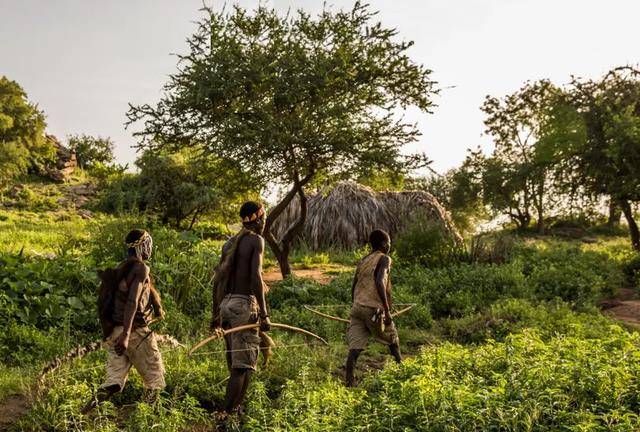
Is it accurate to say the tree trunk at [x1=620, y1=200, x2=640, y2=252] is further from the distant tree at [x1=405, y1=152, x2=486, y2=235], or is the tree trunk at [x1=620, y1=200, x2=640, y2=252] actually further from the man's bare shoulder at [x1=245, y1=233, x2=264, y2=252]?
the man's bare shoulder at [x1=245, y1=233, x2=264, y2=252]

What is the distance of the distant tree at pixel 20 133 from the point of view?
33750 millimetres

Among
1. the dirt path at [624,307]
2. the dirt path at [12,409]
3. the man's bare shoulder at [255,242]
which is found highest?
the man's bare shoulder at [255,242]

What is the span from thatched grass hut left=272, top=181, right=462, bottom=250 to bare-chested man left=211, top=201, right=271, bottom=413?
17681 mm

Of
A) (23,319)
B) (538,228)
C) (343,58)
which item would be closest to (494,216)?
(538,228)

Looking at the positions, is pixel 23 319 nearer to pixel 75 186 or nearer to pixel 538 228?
Result: pixel 75 186

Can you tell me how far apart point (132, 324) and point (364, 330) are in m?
2.93

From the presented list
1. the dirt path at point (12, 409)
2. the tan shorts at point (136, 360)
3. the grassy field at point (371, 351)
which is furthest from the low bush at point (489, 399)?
the dirt path at point (12, 409)

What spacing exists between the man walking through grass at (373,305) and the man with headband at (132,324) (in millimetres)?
2522

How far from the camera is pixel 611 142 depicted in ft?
71.9

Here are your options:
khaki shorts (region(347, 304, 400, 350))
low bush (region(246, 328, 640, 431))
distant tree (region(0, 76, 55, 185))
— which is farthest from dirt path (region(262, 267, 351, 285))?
distant tree (region(0, 76, 55, 185))

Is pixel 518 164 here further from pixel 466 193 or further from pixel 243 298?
pixel 243 298

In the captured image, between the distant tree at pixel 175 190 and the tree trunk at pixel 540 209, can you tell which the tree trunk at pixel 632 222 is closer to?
the tree trunk at pixel 540 209

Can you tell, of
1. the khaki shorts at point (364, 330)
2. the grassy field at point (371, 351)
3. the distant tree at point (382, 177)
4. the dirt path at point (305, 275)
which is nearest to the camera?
the grassy field at point (371, 351)

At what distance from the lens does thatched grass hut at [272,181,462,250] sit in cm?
2442
